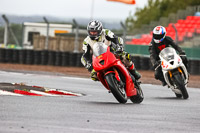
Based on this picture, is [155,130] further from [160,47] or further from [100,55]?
[160,47]

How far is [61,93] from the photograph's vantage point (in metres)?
12.2

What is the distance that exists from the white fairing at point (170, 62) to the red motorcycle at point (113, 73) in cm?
210

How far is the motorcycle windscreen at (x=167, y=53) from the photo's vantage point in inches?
509

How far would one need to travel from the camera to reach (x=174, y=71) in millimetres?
12719

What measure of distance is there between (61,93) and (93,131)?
565 cm

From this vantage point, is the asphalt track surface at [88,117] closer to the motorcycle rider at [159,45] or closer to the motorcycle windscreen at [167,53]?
the motorcycle windscreen at [167,53]

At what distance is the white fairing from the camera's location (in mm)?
12688

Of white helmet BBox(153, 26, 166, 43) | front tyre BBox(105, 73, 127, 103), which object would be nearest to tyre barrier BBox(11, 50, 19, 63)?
white helmet BBox(153, 26, 166, 43)

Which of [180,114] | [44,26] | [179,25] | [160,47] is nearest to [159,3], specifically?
[179,25]

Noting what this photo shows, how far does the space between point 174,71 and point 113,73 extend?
113 inches

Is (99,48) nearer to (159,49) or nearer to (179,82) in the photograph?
(179,82)

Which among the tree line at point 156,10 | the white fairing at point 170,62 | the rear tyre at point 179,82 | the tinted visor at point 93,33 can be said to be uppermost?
the tinted visor at point 93,33

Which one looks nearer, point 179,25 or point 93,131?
point 93,131

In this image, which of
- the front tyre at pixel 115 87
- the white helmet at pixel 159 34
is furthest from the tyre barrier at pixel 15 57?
the front tyre at pixel 115 87
